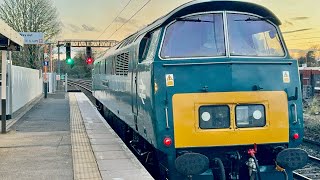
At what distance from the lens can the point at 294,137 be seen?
6629 mm

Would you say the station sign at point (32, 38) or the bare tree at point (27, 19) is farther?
the bare tree at point (27, 19)

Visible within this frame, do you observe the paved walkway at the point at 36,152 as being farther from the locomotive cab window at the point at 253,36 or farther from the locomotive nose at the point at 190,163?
the locomotive cab window at the point at 253,36

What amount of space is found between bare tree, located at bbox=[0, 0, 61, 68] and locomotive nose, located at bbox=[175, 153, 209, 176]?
3726 cm

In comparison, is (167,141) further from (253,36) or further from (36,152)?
(36,152)

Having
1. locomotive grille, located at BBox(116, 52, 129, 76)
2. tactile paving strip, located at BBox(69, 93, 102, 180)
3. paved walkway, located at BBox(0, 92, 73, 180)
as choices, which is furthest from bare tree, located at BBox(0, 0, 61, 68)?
locomotive grille, located at BBox(116, 52, 129, 76)

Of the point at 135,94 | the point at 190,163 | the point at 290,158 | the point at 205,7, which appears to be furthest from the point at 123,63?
the point at 290,158

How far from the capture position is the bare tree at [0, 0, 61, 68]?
4097cm

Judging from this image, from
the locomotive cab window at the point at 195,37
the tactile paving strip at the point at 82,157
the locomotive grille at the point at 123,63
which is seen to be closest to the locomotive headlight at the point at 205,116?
the locomotive cab window at the point at 195,37

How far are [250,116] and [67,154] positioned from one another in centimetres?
508

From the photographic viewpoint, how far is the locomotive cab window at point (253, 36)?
6777 mm

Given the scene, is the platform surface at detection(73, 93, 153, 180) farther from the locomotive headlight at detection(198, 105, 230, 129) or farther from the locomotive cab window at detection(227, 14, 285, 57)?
the locomotive cab window at detection(227, 14, 285, 57)

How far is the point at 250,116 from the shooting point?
641 centimetres

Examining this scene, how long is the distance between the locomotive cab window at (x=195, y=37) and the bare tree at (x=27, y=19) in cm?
3633

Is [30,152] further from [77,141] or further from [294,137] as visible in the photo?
[294,137]
